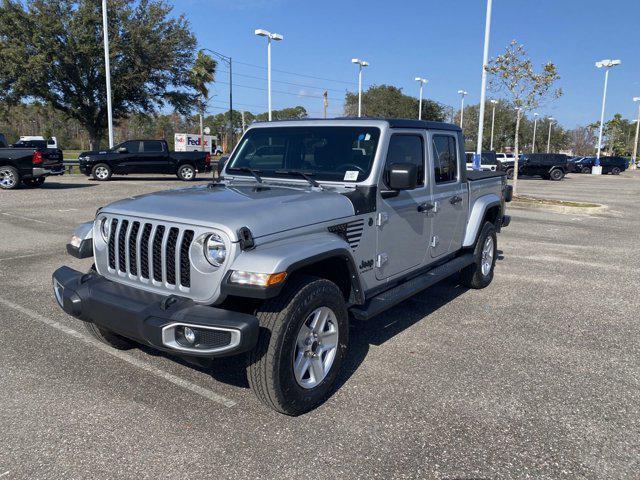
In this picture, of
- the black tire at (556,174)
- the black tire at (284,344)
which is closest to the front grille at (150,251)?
the black tire at (284,344)

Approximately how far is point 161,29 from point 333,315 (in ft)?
102

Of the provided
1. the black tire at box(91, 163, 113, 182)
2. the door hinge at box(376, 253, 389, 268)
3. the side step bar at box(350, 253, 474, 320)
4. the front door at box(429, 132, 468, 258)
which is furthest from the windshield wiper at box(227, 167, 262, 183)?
the black tire at box(91, 163, 113, 182)

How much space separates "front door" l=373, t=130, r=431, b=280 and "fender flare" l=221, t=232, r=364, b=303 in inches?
29.5

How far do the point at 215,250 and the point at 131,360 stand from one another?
1676 mm

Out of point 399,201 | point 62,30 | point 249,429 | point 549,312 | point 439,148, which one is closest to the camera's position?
point 249,429

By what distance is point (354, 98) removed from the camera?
2438 inches

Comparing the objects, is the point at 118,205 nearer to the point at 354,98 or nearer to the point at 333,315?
the point at 333,315

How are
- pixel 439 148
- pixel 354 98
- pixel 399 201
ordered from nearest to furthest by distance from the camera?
1. pixel 399 201
2. pixel 439 148
3. pixel 354 98

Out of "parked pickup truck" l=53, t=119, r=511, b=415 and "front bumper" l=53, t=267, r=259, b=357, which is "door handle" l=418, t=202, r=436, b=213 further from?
"front bumper" l=53, t=267, r=259, b=357

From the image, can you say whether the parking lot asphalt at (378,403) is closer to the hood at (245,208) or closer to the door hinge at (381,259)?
the door hinge at (381,259)

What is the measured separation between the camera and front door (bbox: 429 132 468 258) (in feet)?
16.6

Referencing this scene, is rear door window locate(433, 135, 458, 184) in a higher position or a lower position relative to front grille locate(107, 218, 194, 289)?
higher

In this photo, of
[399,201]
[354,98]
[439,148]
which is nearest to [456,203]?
[439,148]

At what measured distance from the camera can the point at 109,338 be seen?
13.8ft
